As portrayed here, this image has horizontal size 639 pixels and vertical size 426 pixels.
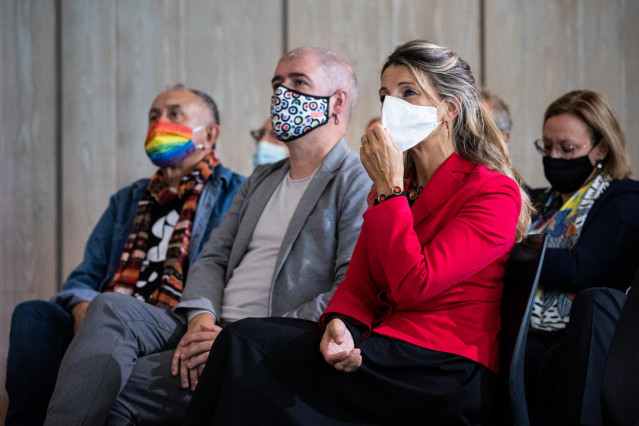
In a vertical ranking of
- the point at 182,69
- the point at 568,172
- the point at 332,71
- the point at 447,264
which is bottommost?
the point at 447,264

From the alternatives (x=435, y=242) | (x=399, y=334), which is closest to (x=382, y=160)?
(x=435, y=242)

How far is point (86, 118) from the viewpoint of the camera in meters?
3.93

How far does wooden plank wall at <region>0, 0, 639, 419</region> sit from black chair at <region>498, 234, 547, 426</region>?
2612mm

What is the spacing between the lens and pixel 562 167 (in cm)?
269

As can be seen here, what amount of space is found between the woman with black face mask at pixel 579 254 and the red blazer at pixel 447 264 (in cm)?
35

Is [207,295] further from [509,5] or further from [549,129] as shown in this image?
[509,5]

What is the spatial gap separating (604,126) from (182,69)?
2391mm

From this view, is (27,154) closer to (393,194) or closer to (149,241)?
(149,241)

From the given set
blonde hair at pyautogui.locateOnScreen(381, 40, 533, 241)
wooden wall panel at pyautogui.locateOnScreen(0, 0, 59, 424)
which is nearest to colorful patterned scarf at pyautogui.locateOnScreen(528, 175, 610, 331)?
blonde hair at pyautogui.locateOnScreen(381, 40, 533, 241)

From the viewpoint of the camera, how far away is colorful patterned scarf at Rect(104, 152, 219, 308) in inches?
106

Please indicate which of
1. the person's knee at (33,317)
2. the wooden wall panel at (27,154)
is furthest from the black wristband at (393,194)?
the wooden wall panel at (27,154)

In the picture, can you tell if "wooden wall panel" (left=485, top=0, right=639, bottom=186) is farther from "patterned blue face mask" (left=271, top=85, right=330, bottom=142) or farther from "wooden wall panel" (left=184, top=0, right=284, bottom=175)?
"patterned blue face mask" (left=271, top=85, right=330, bottom=142)

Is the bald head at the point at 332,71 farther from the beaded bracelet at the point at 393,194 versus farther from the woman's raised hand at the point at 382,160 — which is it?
the beaded bracelet at the point at 393,194

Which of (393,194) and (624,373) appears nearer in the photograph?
(624,373)
